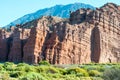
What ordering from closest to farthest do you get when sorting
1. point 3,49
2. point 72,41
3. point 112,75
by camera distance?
point 112,75, point 72,41, point 3,49

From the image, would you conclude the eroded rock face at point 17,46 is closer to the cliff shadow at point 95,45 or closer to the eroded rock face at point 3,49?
the eroded rock face at point 3,49

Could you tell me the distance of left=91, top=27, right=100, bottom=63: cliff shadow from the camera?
144650mm

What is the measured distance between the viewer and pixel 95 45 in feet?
480

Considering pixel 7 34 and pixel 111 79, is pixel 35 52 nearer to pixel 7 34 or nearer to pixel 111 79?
pixel 7 34

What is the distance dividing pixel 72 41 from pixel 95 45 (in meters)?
8.58

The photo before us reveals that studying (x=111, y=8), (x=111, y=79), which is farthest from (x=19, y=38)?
(x=111, y=79)

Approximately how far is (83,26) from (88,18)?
7846 mm

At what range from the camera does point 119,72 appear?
4409 centimetres

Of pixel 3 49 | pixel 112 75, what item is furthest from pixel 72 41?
pixel 112 75

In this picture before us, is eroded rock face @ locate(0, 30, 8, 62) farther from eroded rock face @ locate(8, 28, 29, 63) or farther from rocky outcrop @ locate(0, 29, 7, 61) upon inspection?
eroded rock face @ locate(8, 28, 29, 63)

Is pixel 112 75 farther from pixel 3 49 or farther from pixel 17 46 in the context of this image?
pixel 3 49

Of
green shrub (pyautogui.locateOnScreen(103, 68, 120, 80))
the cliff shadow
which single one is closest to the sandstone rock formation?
the cliff shadow

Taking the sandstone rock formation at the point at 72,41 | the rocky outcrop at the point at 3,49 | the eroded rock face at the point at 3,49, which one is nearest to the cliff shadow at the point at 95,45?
the sandstone rock formation at the point at 72,41

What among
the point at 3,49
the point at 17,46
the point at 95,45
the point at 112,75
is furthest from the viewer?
A: the point at 3,49
